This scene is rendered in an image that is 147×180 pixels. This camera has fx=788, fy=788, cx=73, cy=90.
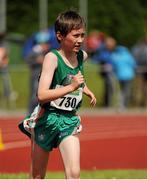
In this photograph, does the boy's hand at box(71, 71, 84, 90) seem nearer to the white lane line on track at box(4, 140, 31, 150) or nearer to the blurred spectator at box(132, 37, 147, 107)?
the white lane line on track at box(4, 140, 31, 150)

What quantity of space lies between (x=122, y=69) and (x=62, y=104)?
13.9 meters

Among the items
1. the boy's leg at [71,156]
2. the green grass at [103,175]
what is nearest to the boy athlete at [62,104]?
the boy's leg at [71,156]

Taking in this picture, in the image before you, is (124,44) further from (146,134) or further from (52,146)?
(52,146)

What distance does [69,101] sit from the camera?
6578 mm

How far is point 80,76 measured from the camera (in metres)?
6.43

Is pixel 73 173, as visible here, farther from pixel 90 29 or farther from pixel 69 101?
pixel 90 29

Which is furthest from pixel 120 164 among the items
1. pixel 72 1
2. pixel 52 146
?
pixel 72 1

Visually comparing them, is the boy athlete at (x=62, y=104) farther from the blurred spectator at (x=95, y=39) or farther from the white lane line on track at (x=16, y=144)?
the blurred spectator at (x=95, y=39)

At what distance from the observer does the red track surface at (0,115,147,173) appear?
1209cm

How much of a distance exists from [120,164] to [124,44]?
15620mm

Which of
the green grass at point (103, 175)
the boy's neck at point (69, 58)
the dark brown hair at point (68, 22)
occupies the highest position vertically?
the dark brown hair at point (68, 22)

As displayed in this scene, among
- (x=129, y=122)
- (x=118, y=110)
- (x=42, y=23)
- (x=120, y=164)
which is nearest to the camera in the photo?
(x=120, y=164)

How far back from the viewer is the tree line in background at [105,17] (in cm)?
2464

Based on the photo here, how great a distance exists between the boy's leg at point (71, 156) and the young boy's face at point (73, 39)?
0.76 m
